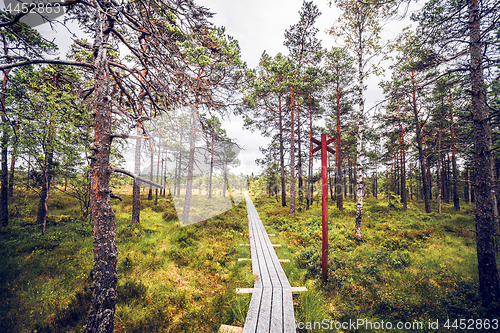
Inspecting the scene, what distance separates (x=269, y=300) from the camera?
14.5 ft

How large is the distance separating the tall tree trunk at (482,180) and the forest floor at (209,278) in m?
0.59

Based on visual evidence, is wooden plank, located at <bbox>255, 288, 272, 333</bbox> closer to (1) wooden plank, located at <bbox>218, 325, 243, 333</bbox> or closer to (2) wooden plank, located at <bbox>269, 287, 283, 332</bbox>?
(2) wooden plank, located at <bbox>269, 287, 283, 332</bbox>

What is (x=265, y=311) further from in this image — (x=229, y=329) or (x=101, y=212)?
(x=101, y=212)

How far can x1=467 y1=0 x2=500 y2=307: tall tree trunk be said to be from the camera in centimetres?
477

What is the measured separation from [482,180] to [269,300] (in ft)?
23.4

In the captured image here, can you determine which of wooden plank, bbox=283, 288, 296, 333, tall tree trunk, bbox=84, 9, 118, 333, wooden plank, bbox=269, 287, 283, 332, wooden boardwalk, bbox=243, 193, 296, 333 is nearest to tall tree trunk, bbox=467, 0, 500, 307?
wooden plank, bbox=283, 288, 296, 333

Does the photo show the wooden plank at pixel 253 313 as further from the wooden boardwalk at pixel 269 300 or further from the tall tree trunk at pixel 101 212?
the tall tree trunk at pixel 101 212

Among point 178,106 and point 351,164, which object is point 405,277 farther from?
point 351,164

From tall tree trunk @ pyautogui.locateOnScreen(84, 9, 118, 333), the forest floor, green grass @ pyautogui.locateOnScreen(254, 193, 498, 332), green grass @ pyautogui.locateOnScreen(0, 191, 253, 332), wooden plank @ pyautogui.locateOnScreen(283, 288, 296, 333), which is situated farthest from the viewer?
green grass @ pyautogui.locateOnScreen(254, 193, 498, 332)

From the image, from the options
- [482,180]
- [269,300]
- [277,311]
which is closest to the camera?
[277,311]

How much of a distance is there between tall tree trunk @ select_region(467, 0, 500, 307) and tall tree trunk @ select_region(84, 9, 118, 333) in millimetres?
9319

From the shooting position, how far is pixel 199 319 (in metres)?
3.89

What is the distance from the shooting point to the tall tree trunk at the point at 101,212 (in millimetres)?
2895

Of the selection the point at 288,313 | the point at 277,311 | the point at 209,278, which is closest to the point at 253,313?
the point at 277,311
